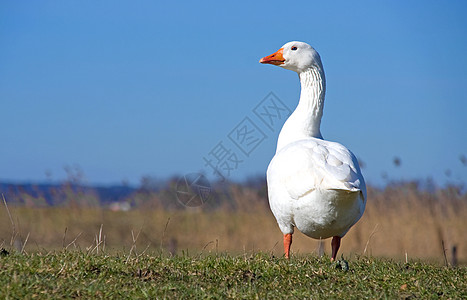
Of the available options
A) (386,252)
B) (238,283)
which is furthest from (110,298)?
(386,252)

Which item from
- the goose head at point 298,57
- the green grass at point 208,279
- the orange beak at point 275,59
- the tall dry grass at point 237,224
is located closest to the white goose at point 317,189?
the green grass at point 208,279

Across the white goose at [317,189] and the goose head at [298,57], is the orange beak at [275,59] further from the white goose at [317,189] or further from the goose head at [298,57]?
the white goose at [317,189]

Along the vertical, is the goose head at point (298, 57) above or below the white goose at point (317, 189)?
above

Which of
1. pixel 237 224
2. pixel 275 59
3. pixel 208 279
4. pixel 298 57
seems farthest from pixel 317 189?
pixel 237 224

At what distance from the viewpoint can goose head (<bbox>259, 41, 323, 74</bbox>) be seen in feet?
27.2

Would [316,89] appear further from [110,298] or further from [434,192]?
[434,192]

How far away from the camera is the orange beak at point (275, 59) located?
8.55m

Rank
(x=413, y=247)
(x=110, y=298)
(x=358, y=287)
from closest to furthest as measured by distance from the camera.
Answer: (x=110, y=298) → (x=358, y=287) → (x=413, y=247)

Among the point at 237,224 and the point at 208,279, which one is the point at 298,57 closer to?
the point at 208,279

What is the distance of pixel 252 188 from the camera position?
15.8 m

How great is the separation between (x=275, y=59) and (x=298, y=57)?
0.43 m

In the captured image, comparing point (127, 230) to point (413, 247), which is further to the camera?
point (127, 230)

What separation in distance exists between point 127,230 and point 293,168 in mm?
11488

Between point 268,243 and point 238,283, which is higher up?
point 238,283
